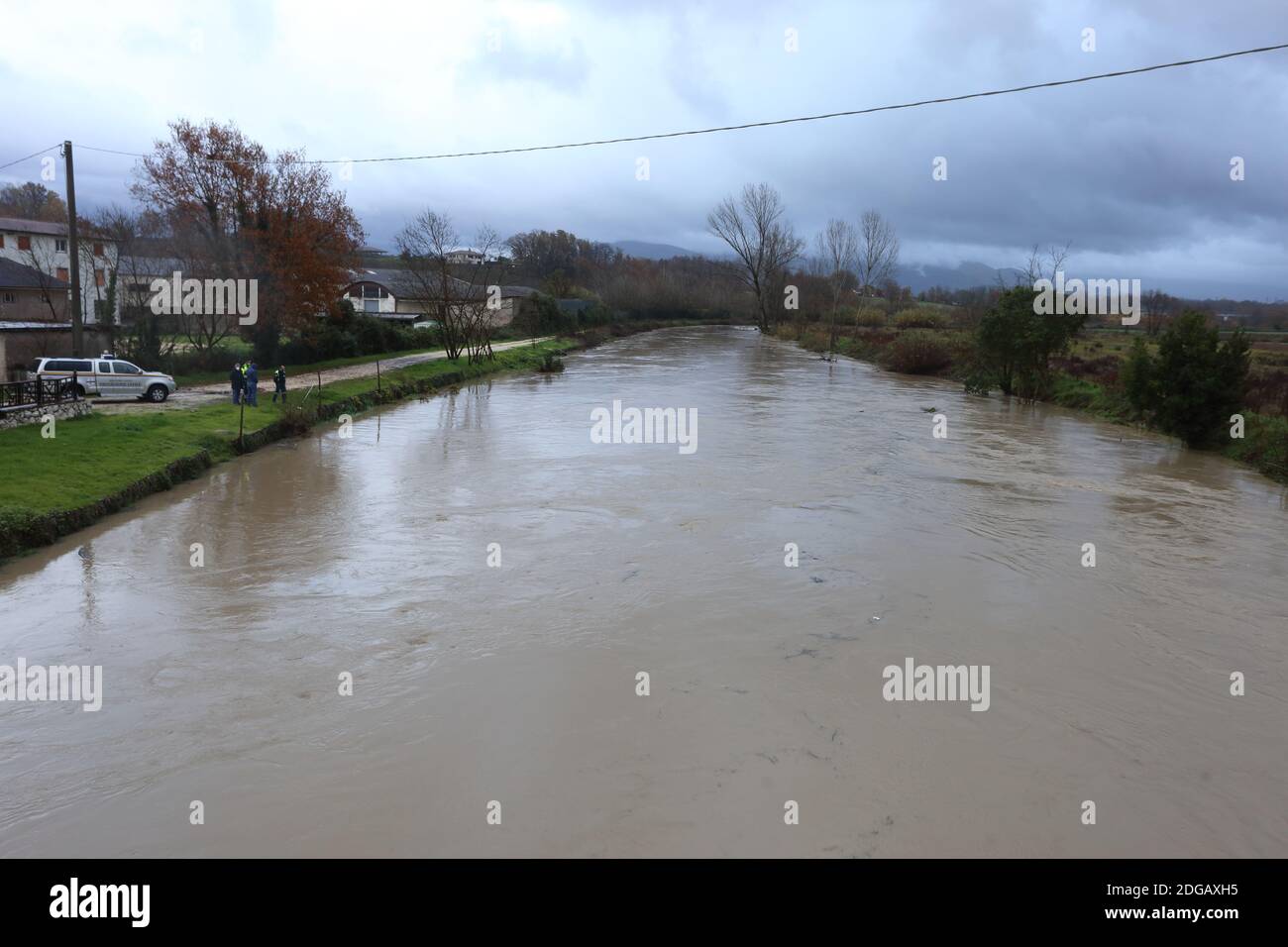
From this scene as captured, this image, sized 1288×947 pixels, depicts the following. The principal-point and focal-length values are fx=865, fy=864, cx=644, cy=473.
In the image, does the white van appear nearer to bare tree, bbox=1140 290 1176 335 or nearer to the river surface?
the river surface

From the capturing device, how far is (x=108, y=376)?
887 inches

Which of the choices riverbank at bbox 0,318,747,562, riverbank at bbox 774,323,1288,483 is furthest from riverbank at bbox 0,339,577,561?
riverbank at bbox 774,323,1288,483

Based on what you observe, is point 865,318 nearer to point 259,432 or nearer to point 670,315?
point 670,315

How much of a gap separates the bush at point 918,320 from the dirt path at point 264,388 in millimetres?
36826

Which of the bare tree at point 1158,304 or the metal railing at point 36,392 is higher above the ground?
the bare tree at point 1158,304

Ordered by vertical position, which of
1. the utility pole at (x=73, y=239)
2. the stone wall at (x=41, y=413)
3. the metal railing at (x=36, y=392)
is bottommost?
the stone wall at (x=41, y=413)

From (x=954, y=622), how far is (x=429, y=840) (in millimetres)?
6240

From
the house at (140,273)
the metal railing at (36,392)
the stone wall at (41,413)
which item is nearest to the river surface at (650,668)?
the stone wall at (41,413)

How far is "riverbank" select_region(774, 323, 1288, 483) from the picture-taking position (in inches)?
754

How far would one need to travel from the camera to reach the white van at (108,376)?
22.1 m

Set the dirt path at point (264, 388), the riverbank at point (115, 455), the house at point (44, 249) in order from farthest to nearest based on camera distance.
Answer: the house at point (44, 249) < the dirt path at point (264, 388) < the riverbank at point (115, 455)

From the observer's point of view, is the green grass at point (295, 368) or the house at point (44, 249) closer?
the green grass at point (295, 368)

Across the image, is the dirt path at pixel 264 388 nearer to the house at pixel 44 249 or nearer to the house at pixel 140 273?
the house at pixel 140 273

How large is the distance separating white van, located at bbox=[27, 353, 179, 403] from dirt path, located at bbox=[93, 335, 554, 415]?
0.92 ft
